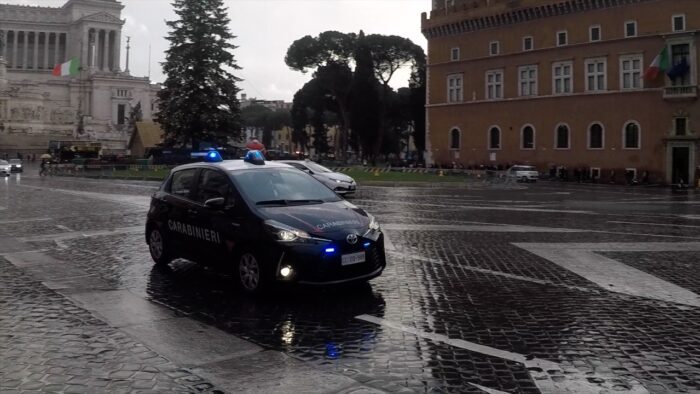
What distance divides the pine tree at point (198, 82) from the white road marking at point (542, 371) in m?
48.3

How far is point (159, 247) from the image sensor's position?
9.21 metres

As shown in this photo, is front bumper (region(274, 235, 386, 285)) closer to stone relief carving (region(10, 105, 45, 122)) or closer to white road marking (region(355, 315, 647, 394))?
white road marking (region(355, 315, 647, 394))

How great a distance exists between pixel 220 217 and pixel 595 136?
48891 millimetres

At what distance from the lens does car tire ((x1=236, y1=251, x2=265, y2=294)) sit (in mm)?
7070

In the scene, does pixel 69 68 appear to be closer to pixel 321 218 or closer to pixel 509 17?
pixel 509 17

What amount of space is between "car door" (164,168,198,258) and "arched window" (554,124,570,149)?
48.8m

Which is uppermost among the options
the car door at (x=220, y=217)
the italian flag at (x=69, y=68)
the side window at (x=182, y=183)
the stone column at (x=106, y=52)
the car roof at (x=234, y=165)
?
the stone column at (x=106, y=52)

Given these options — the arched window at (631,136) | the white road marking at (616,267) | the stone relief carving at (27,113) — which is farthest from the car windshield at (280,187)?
the stone relief carving at (27,113)

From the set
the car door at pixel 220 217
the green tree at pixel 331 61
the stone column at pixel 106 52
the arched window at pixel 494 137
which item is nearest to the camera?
the car door at pixel 220 217

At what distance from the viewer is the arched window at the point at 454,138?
202ft

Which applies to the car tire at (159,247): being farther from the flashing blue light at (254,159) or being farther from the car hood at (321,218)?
the car hood at (321,218)

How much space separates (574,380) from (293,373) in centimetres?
214

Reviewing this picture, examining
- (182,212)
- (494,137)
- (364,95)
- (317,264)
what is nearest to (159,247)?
(182,212)

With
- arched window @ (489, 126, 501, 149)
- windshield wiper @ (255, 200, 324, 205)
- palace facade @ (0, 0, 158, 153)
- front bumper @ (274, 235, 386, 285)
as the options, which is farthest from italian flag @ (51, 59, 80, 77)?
front bumper @ (274, 235, 386, 285)
